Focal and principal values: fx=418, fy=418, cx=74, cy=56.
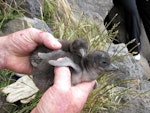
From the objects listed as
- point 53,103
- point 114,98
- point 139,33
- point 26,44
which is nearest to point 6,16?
point 114,98

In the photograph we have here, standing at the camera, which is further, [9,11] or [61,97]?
[9,11]

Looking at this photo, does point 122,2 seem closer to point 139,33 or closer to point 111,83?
point 139,33

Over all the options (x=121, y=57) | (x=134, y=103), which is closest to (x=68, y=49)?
(x=121, y=57)

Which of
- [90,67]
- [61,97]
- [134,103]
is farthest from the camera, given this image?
[134,103]

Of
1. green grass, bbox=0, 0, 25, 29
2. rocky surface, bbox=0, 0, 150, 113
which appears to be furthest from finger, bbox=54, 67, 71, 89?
green grass, bbox=0, 0, 25, 29

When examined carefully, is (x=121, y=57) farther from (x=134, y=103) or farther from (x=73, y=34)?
(x=73, y=34)

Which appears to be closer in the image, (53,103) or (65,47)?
(53,103)
